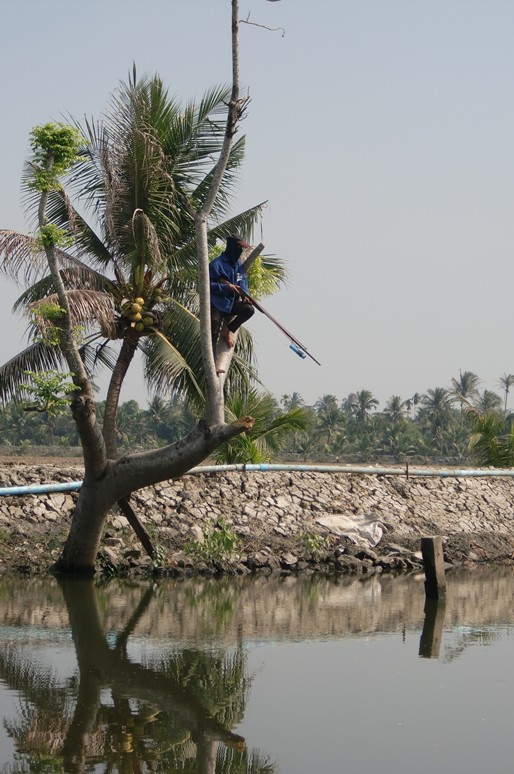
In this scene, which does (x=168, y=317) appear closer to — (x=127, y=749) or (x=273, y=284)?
(x=273, y=284)

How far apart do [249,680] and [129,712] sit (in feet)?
5.12

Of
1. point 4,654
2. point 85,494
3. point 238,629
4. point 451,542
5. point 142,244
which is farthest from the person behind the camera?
point 451,542

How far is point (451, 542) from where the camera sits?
1847cm

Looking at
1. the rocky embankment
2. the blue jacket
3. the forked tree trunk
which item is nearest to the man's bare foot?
the blue jacket

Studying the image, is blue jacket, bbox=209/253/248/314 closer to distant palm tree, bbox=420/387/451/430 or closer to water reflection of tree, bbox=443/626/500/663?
water reflection of tree, bbox=443/626/500/663

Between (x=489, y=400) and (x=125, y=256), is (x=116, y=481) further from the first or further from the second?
(x=489, y=400)

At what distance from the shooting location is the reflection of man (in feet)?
43.8

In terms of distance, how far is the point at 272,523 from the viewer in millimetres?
16906

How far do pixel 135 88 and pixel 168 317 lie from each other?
354cm

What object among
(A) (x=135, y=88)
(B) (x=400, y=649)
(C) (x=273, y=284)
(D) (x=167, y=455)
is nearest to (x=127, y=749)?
(B) (x=400, y=649)

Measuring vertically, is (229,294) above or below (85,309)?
above

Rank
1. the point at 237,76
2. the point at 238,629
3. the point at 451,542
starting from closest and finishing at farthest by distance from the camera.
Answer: the point at 238,629 < the point at 237,76 < the point at 451,542

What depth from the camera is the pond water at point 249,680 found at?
22.5 ft

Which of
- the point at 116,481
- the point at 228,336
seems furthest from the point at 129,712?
the point at 228,336
